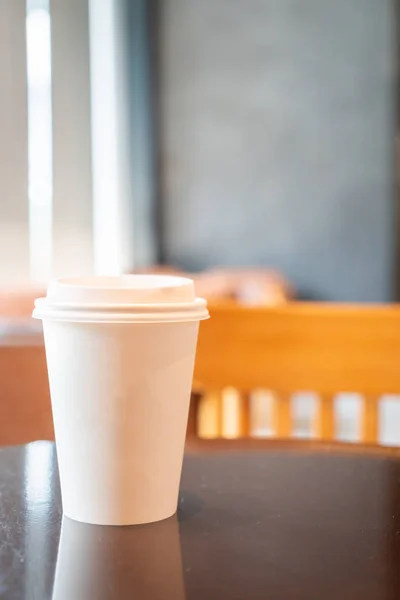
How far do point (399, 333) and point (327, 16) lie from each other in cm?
415

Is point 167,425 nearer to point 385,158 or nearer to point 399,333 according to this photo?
point 399,333

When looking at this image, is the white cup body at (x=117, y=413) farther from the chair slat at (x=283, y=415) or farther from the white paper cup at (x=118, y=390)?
the chair slat at (x=283, y=415)

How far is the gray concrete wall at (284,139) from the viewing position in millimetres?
4812

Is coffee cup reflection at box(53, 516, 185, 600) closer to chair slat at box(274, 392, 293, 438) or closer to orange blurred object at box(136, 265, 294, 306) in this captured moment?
chair slat at box(274, 392, 293, 438)

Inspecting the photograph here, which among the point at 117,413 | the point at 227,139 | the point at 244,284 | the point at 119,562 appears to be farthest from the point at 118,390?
the point at 227,139

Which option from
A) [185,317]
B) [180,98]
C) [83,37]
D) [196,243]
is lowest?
[196,243]

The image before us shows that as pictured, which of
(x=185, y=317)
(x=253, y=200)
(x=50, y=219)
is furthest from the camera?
(x=253, y=200)

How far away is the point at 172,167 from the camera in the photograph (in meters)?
5.28

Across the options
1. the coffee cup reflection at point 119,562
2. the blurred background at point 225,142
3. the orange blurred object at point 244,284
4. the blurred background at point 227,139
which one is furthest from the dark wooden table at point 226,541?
the blurred background at point 227,139

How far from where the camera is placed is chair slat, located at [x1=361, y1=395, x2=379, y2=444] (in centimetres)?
118

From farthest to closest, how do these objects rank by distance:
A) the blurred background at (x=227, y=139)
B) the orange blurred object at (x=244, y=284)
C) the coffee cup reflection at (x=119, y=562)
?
1. the blurred background at (x=227, y=139)
2. the orange blurred object at (x=244, y=284)
3. the coffee cup reflection at (x=119, y=562)

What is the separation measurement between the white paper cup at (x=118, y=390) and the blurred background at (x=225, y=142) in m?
3.73

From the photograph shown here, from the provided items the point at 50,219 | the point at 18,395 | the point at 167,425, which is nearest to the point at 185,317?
the point at 167,425

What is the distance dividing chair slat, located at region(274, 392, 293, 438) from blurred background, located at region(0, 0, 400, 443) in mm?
3038
